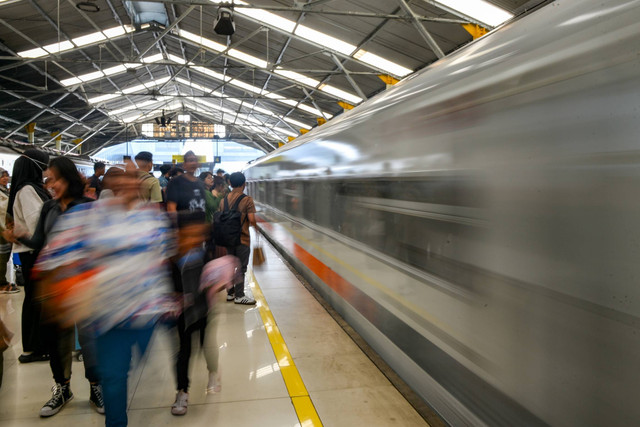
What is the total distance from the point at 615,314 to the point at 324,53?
13.4m

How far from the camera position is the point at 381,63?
43.3 ft

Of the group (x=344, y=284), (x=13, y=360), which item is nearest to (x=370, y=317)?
(x=344, y=284)

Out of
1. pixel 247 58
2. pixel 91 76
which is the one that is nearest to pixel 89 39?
pixel 91 76

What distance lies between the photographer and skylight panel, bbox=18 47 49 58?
15352 mm

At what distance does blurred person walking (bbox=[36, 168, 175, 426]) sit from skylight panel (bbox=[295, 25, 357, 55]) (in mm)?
11384

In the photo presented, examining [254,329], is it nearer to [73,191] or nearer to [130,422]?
[130,422]

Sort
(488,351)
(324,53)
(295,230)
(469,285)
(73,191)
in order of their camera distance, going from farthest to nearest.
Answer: (324,53)
(295,230)
(73,191)
(469,285)
(488,351)

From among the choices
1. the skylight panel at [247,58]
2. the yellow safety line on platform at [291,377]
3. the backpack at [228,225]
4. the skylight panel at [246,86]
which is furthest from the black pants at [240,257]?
the skylight panel at [246,86]

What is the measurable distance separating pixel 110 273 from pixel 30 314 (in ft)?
6.75

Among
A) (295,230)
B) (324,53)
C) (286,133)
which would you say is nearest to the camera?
(295,230)

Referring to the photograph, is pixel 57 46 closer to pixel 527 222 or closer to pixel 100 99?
pixel 100 99

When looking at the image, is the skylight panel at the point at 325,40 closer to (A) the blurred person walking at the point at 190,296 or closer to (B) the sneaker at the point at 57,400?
(A) the blurred person walking at the point at 190,296

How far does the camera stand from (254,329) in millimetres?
4953

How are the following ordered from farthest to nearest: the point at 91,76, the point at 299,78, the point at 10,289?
the point at 91,76 < the point at 299,78 < the point at 10,289
